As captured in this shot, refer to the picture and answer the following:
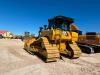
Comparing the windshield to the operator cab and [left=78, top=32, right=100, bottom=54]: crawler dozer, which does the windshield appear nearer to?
the operator cab

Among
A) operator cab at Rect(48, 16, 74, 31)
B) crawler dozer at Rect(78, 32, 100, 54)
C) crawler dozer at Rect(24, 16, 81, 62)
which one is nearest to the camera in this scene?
crawler dozer at Rect(24, 16, 81, 62)

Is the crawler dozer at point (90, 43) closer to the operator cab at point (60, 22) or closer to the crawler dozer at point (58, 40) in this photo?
the crawler dozer at point (58, 40)

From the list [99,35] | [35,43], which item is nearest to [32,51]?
[35,43]

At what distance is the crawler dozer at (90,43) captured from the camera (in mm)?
19206

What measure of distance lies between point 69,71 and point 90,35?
1182 cm

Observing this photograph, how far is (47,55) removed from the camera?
36.7 ft

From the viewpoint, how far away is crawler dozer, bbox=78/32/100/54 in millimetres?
19206

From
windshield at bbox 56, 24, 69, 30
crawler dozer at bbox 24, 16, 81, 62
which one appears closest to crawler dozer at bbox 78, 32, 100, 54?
crawler dozer at bbox 24, 16, 81, 62

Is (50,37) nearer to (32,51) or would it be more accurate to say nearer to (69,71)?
(32,51)

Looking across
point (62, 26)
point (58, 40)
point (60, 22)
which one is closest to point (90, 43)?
point (62, 26)

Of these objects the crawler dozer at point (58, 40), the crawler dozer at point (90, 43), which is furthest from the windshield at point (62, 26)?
the crawler dozer at point (90, 43)

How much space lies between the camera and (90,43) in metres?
20.3

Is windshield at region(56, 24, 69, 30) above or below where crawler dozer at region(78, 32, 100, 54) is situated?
above

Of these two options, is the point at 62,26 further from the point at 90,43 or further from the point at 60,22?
the point at 90,43
